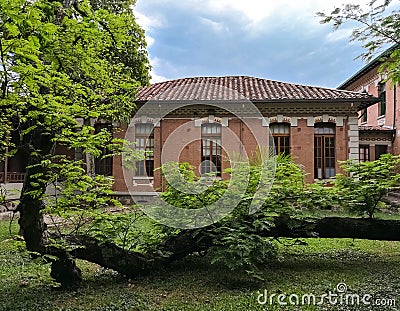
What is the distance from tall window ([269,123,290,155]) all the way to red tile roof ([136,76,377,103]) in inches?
43.8

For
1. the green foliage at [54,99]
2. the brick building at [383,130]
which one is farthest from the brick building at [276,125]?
the green foliage at [54,99]

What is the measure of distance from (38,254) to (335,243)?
5.99 m

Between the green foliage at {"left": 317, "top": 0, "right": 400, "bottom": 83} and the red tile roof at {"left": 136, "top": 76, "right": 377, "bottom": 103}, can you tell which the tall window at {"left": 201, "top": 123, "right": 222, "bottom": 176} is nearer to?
the red tile roof at {"left": 136, "top": 76, "right": 377, "bottom": 103}

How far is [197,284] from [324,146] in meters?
10.4

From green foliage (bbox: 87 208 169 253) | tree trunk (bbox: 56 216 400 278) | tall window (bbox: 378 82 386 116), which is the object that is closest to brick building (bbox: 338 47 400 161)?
tall window (bbox: 378 82 386 116)

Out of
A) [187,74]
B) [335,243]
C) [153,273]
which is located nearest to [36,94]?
[153,273]

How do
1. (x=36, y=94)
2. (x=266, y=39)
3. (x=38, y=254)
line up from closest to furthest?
(x=36, y=94) → (x=38, y=254) → (x=266, y=39)

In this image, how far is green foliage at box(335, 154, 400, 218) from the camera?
18.6ft

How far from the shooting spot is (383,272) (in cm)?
534

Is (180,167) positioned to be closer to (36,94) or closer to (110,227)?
(110,227)

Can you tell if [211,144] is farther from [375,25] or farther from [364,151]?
[375,25]

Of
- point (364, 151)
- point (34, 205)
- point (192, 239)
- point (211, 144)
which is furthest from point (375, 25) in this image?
point (364, 151)

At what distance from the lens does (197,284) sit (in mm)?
4941

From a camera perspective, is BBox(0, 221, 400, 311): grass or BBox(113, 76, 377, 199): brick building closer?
BBox(0, 221, 400, 311): grass
